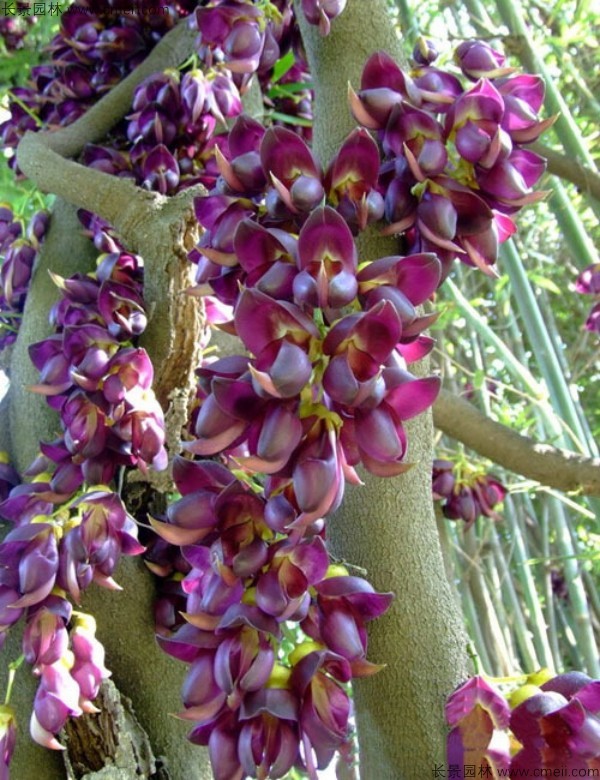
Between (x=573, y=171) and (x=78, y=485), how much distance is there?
0.88 meters

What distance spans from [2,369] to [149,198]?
12.5 inches

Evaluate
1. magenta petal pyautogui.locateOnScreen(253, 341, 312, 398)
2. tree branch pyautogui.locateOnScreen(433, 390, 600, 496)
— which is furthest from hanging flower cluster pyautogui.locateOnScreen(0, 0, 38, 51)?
magenta petal pyautogui.locateOnScreen(253, 341, 312, 398)

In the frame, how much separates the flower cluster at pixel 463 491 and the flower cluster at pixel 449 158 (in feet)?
2.01

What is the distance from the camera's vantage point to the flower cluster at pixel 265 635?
40cm

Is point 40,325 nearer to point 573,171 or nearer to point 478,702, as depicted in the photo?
point 478,702

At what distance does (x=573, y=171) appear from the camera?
3.79ft

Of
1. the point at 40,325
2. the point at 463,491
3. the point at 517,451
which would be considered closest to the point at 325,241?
the point at 40,325

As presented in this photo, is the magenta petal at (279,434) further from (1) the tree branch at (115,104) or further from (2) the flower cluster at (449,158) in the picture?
(1) the tree branch at (115,104)

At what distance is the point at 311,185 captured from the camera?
1.43ft

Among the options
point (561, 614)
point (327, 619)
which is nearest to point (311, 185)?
point (327, 619)

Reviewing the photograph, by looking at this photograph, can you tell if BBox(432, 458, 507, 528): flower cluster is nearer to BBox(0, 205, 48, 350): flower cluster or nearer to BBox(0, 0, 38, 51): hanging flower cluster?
BBox(0, 205, 48, 350): flower cluster

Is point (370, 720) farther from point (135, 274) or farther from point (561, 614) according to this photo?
point (561, 614)

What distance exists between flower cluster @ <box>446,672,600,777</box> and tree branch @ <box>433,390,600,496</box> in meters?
0.48

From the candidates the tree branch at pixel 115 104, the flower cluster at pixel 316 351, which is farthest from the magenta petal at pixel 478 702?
the tree branch at pixel 115 104
